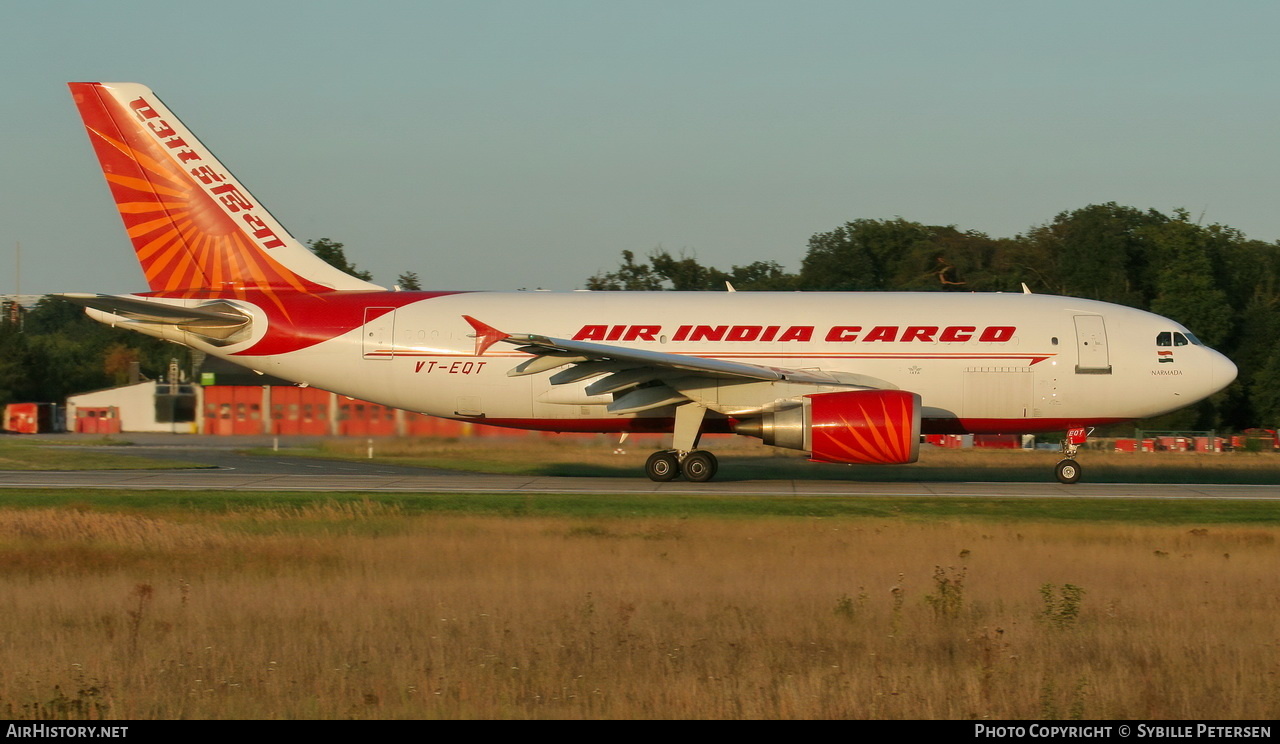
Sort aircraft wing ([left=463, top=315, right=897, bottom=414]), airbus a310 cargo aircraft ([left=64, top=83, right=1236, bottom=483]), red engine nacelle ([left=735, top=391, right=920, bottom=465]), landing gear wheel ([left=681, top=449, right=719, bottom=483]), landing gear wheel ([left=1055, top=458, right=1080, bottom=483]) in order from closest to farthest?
red engine nacelle ([left=735, top=391, right=920, bottom=465]), aircraft wing ([left=463, top=315, right=897, bottom=414]), landing gear wheel ([left=681, top=449, right=719, bottom=483]), airbus a310 cargo aircraft ([left=64, top=83, right=1236, bottom=483]), landing gear wheel ([left=1055, top=458, right=1080, bottom=483])

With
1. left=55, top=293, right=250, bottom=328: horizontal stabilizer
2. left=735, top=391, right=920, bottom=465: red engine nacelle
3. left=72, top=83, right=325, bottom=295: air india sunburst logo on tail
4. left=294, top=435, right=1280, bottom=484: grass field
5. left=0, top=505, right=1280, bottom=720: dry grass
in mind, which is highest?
left=72, top=83, right=325, bottom=295: air india sunburst logo on tail

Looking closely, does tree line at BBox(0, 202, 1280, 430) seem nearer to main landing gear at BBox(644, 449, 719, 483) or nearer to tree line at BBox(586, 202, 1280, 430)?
tree line at BBox(586, 202, 1280, 430)

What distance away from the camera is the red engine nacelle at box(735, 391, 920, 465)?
20812 millimetres

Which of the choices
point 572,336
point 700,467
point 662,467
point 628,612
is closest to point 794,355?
point 700,467

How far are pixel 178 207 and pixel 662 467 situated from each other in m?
10.7

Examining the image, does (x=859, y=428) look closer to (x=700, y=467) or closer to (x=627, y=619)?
(x=700, y=467)

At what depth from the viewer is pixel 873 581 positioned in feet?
41.2

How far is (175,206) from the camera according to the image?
77.1ft

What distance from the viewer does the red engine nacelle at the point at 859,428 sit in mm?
20812

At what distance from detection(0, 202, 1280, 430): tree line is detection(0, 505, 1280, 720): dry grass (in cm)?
3599

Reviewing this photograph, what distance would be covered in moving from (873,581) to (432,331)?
42.2 ft

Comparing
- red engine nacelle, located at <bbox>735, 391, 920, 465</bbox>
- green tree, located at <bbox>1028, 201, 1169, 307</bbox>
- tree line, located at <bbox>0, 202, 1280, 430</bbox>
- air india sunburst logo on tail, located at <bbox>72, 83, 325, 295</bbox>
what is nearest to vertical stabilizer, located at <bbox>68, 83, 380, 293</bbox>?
air india sunburst logo on tail, located at <bbox>72, 83, 325, 295</bbox>
